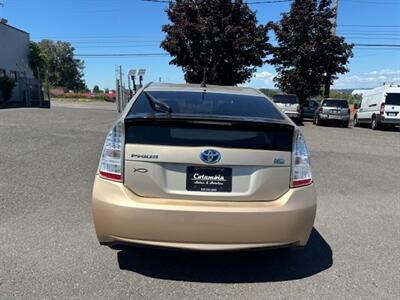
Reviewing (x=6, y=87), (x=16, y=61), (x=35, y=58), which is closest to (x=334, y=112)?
(x=6, y=87)

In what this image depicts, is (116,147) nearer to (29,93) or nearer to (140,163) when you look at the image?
(140,163)

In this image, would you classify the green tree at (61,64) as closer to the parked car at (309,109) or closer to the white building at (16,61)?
the white building at (16,61)

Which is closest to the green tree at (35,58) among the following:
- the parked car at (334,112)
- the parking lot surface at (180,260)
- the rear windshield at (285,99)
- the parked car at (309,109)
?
the rear windshield at (285,99)

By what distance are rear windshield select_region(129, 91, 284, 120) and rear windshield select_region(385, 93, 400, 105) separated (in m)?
19.8

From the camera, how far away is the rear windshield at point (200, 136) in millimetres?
3473

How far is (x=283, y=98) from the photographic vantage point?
77.7 feet

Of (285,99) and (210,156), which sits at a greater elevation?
(210,156)

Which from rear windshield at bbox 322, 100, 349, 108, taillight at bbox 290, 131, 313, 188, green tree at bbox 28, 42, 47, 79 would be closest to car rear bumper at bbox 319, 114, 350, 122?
rear windshield at bbox 322, 100, 349, 108

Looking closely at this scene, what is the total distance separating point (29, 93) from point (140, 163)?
1130 inches

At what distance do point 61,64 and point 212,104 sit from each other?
327 ft

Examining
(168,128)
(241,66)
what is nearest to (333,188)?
(168,128)

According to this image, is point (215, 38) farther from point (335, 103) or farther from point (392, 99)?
point (392, 99)

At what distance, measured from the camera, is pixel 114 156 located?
3555mm

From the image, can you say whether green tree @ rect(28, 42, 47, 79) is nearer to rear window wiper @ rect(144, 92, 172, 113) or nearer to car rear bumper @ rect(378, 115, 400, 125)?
car rear bumper @ rect(378, 115, 400, 125)
